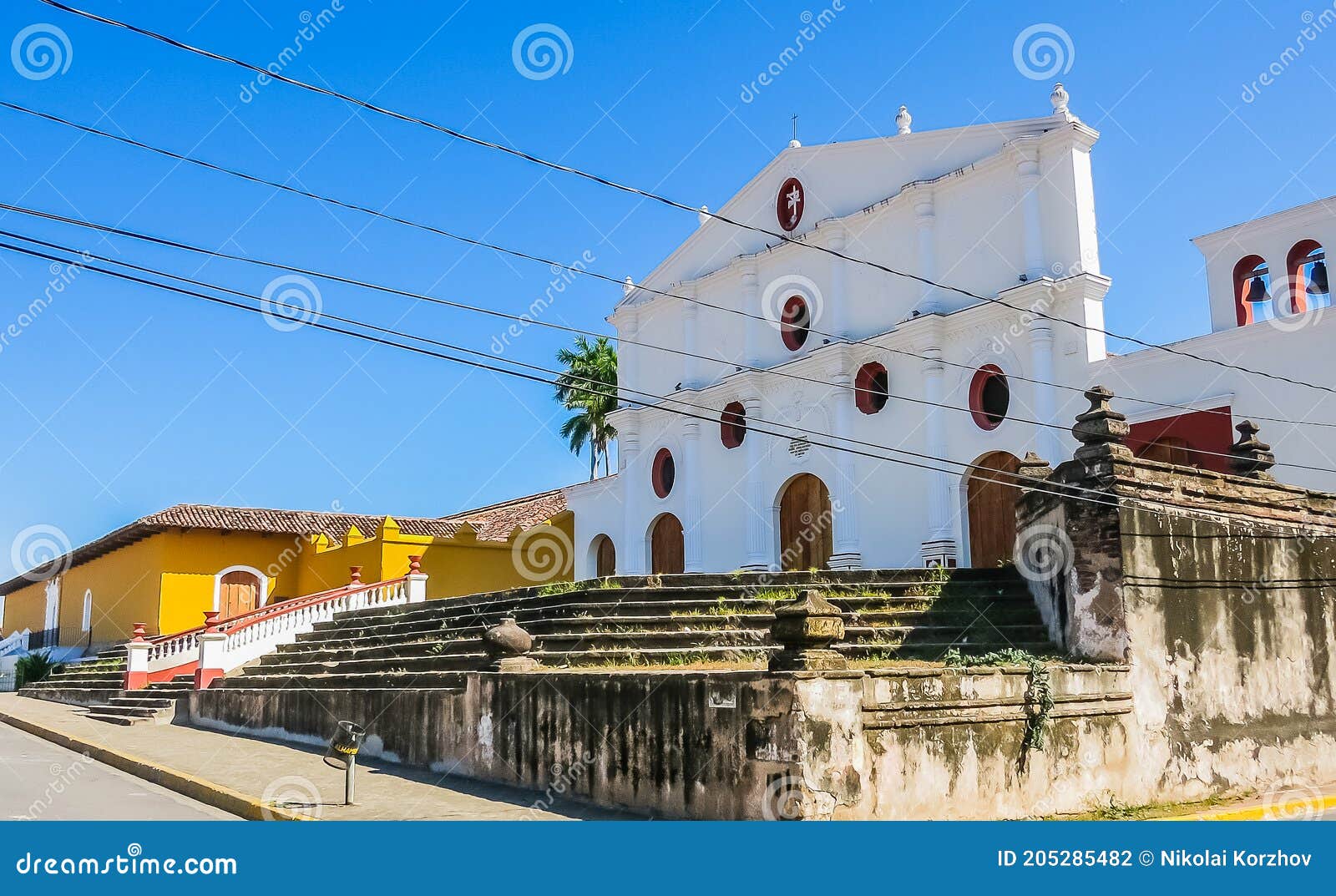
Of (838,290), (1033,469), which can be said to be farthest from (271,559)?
(1033,469)

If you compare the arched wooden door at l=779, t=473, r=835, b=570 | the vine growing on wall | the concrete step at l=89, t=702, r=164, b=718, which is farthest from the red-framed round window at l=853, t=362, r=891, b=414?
the concrete step at l=89, t=702, r=164, b=718

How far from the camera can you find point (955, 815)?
800cm

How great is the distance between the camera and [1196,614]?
1029 centimetres

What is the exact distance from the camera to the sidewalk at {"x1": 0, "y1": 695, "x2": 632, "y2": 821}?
8.47m

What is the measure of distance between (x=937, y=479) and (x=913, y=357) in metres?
2.20

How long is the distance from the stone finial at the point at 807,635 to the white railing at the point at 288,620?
452 inches

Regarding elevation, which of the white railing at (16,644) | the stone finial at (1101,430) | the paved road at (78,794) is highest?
the stone finial at (1101,430)

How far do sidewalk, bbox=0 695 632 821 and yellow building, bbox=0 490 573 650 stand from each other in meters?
9.82

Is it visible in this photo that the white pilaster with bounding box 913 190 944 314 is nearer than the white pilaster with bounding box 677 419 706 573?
Yes

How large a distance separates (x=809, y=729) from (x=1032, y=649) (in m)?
3.93

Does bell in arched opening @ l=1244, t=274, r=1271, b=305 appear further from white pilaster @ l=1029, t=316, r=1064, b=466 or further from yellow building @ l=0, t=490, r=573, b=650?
yellow building @ l=0, t=490, r=573, b=650

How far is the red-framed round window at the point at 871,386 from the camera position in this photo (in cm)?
1883

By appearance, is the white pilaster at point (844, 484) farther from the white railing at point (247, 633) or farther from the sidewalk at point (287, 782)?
the sidewalk at point (287, 782)

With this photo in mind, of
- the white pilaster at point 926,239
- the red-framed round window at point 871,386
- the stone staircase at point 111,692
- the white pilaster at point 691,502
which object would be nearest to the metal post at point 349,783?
the stone staircase at point 111,692
